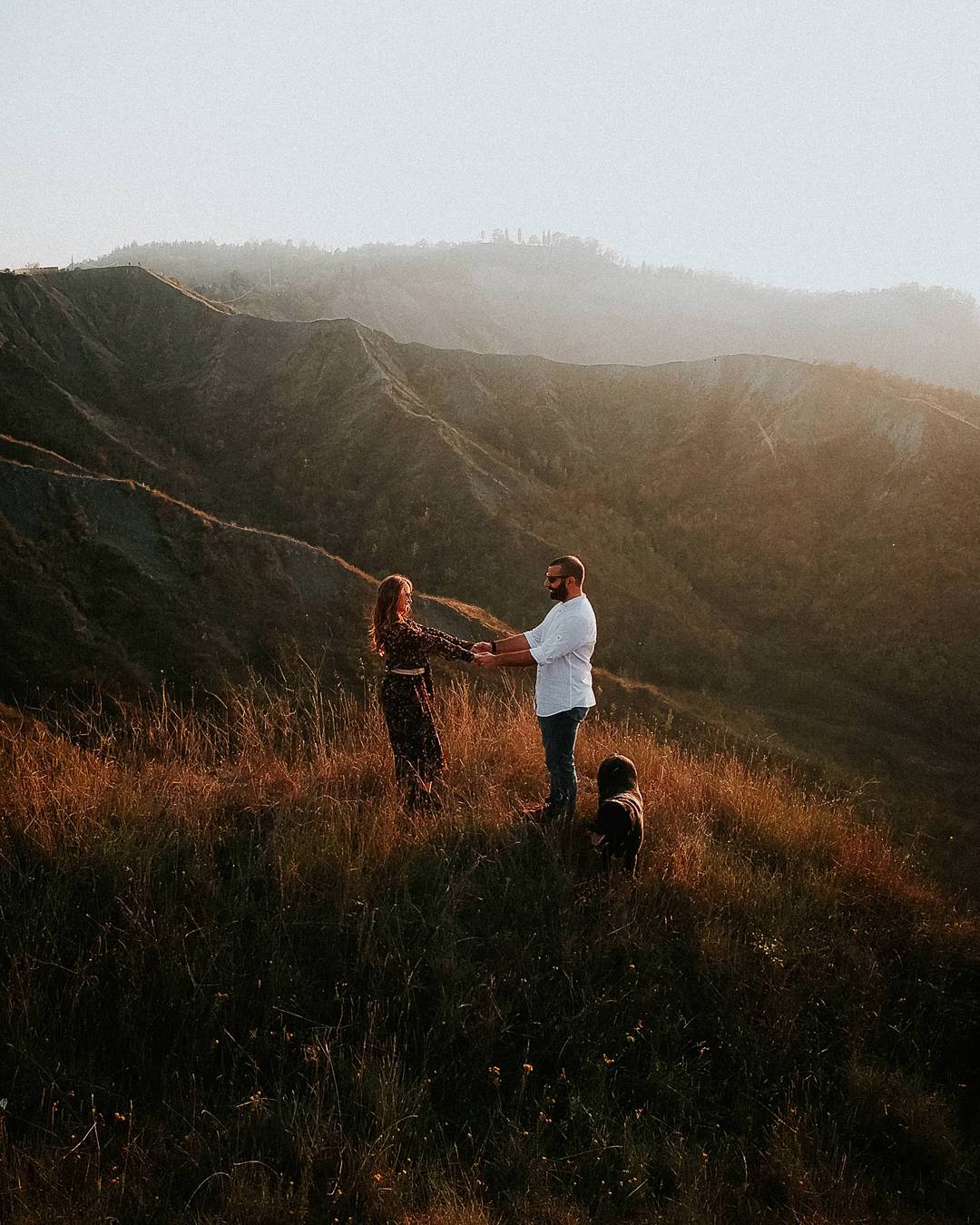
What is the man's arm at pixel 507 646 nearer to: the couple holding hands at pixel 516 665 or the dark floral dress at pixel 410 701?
the couple holding hands at pixel 516 665

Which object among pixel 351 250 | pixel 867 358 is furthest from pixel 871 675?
pixel 351 250

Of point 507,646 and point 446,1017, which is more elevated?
point 507,646

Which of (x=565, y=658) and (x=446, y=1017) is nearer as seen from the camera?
(x=446, y=1017)

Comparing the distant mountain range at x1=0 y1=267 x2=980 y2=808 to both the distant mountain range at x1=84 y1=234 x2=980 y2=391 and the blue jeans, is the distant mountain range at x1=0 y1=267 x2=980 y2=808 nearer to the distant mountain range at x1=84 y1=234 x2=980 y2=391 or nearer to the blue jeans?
the blue jeans

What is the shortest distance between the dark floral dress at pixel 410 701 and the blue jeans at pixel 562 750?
2.60 feet

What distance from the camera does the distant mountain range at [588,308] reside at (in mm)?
65188

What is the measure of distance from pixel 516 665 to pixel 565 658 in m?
0.40

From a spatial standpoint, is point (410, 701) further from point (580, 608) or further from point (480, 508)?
point (480, 508)

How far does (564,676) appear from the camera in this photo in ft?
16.6

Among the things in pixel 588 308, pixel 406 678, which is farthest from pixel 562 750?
pixel 588 308

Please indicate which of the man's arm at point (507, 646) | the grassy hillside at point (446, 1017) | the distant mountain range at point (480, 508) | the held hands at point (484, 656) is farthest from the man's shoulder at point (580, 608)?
the distant mountain range at point (480, 508)

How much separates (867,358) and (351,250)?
7171 centimetres

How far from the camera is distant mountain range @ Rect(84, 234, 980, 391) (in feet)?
214

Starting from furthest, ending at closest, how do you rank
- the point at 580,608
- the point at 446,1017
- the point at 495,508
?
the point at 495,508, the point at 580,608, the point at 446,1017
